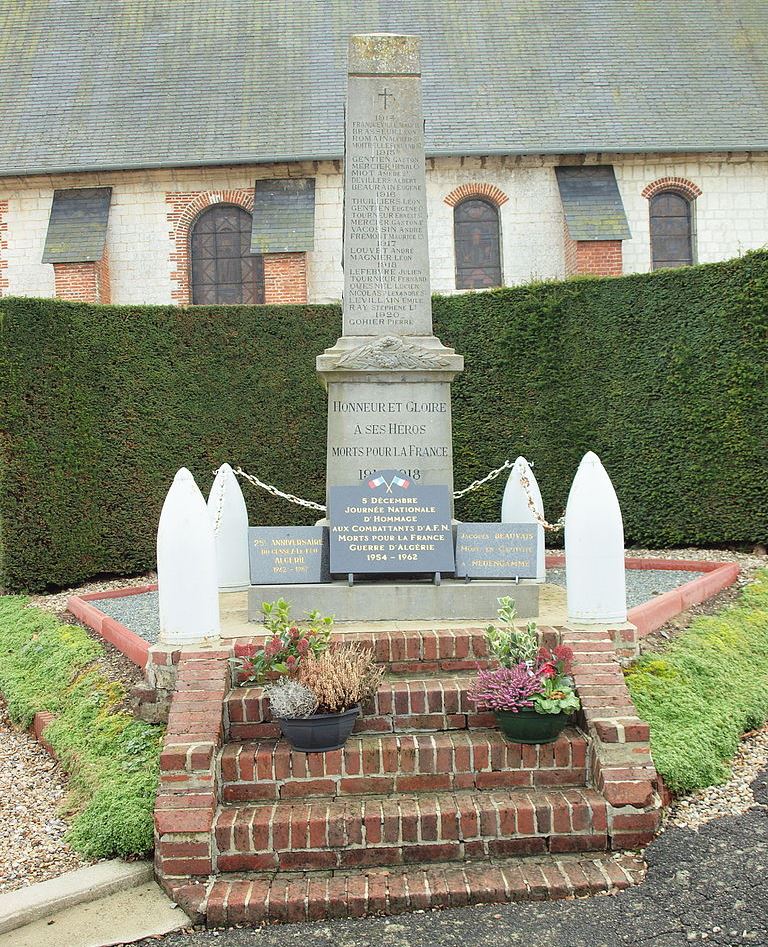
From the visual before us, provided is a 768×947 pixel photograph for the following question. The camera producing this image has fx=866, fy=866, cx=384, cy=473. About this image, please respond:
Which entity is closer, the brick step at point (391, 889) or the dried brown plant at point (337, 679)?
the brick step at point (391, 889)

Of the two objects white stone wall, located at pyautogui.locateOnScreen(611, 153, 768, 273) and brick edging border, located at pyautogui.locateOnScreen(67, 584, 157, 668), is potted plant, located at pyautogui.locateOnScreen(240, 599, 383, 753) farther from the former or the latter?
white stone wall, located at pyautogui.locateOnScreen(611, 153, 768, 273)

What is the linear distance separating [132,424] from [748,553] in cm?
745

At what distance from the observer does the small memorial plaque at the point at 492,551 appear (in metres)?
5.64

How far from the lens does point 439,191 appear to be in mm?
17219

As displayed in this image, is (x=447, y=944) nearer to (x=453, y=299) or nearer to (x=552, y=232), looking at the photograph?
(x=453, y=299)

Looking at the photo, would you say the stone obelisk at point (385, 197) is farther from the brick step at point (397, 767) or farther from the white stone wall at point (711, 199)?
the white stone wall at point (711, 199)

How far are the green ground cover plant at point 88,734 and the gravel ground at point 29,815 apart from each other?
0.31ft

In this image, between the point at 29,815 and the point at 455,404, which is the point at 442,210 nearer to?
the point at 455,404

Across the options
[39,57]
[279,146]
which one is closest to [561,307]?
[279,146]

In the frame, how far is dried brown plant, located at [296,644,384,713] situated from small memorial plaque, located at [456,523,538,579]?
4.79 feet

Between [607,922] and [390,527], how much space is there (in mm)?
2792

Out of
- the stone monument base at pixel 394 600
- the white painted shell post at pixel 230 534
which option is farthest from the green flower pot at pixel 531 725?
the white painted shell post at pixel 230 534

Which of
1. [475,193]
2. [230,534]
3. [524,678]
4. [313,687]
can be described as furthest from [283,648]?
A: [475,193]

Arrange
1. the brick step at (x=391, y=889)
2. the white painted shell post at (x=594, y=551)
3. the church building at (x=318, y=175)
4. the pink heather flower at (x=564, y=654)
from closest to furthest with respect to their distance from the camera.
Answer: the brick step at (x=391, y=889) < the pink heather flower at (x=564, y=654) < the white painted shell post at (x=594, y=551) < the church building at (x=318, y=175)
